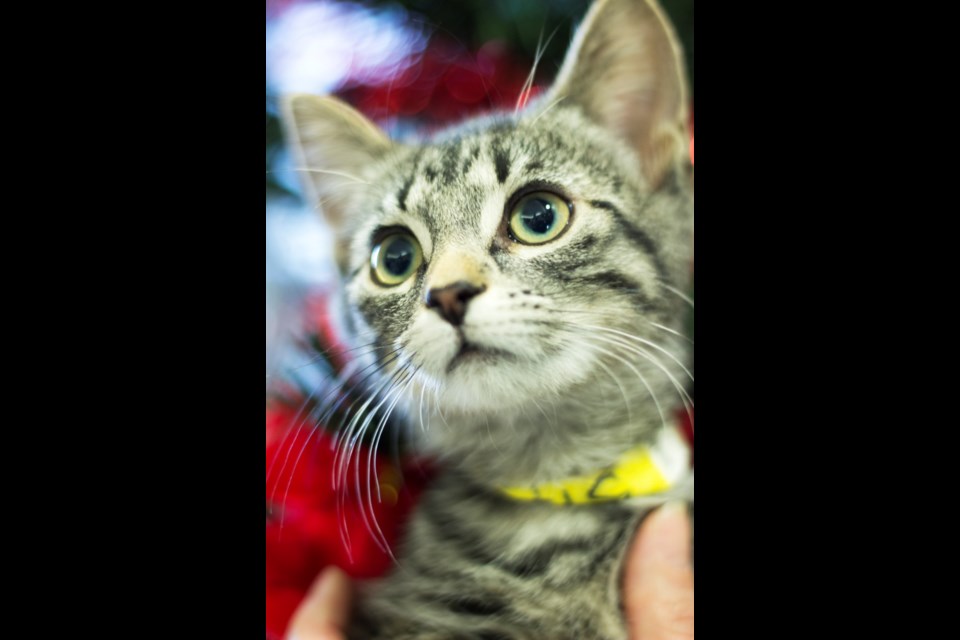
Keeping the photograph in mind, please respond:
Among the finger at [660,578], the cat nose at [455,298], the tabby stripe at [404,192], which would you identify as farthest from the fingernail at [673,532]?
the tabby stripe at [404,192]

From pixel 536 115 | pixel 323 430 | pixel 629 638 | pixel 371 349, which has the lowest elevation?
pixel 629 638

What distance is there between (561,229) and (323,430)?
17.6 inches

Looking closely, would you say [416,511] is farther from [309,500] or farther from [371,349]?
[371,349]

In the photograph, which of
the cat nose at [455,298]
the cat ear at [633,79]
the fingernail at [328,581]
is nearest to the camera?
the cat nose at [455,298]

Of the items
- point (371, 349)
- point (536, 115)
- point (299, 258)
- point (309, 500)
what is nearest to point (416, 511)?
point (309, 500)

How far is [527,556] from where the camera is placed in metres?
0.93

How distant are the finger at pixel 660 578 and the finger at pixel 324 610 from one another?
0.39 metres

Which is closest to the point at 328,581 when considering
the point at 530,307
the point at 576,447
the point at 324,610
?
the point at 324,610

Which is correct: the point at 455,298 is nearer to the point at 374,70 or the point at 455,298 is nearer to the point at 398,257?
the point at 398,257

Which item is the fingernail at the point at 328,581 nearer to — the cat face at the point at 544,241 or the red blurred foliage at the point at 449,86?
the cat face at the point at 544,241

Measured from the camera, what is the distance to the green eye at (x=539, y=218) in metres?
0.85

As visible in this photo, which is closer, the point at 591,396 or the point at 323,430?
the point at 591,396

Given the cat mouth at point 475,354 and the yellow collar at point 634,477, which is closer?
the cat mouth at point 475,354

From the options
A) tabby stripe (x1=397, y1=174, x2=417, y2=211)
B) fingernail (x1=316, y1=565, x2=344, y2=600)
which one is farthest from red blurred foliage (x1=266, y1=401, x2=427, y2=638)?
tabby stripe (x1=397, y1=174, x2=417, y2=211)
